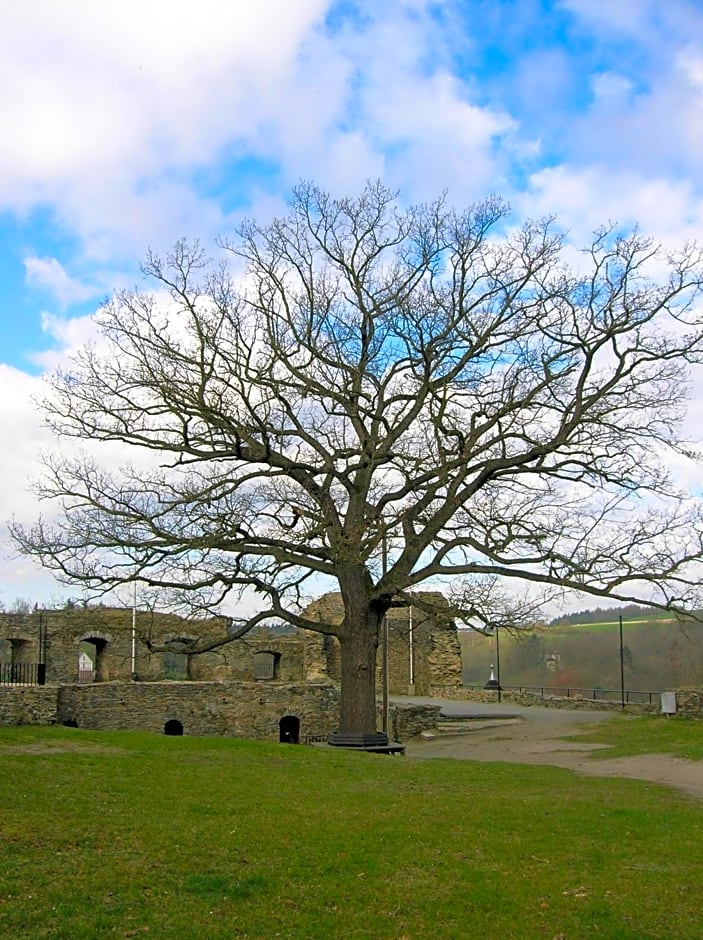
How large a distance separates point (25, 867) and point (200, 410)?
1264 centimetres

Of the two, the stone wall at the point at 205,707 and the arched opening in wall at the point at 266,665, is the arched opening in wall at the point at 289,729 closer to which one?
the stone wall at the point at 205,707

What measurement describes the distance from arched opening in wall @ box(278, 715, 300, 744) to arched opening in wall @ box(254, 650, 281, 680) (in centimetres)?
969

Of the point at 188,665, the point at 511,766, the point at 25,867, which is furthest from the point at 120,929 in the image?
the point at 188,665

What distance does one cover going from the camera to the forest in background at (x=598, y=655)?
3212 centimetres

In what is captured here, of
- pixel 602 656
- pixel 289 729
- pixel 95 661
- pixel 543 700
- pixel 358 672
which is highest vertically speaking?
pixel 358 672

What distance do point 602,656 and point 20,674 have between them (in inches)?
822

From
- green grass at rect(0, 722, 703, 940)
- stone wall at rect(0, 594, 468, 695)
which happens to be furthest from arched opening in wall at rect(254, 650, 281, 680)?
green grass at rect(0, 722, 703, 940)

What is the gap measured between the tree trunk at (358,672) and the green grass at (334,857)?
6.65 metres

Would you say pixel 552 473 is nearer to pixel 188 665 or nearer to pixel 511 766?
pixel 511 766

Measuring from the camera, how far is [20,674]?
2412 cm

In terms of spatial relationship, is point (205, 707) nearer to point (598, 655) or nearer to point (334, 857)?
point (598, 655)

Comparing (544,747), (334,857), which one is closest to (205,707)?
(544,747)

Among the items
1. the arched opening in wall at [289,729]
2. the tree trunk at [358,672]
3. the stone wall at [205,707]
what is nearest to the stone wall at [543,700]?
the stone wall at [205,707]

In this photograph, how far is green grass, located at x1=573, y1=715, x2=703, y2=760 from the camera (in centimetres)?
1942
